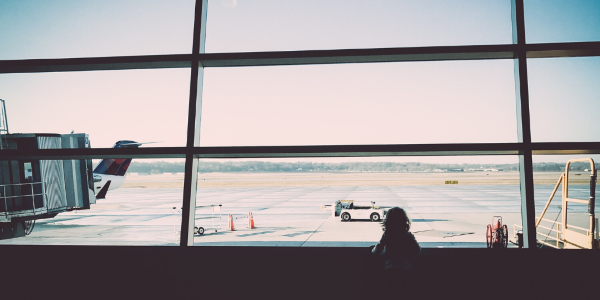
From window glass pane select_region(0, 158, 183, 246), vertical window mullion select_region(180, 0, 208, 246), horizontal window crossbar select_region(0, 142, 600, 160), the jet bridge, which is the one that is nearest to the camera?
horizontal window crossbar select_region(0, 142, 600, 160)

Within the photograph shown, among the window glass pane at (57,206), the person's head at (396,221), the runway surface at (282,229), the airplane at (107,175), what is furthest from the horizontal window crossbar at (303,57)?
the airplane at (107,175)

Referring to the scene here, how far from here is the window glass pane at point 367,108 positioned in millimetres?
2461

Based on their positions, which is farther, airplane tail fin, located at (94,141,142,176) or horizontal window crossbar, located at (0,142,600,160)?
airplane tail fin, located at (94,141,142,176)

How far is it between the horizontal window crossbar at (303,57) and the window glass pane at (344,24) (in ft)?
0.27

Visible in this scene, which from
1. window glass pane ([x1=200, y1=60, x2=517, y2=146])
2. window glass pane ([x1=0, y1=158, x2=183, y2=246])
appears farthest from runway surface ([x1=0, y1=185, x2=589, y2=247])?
window glass pane ([x1=200, y1=60, x2=517, y2=146])

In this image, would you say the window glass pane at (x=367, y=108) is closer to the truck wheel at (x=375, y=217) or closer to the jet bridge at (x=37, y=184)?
the jet bridge at (x=37, y=184)

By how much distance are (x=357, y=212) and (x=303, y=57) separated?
12563 millimetres

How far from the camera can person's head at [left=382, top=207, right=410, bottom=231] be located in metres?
1.97

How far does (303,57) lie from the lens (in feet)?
7.63

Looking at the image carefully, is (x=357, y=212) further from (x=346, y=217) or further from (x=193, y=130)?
(x=193, y=130)

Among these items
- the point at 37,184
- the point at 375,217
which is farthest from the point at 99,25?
the point at 375,217

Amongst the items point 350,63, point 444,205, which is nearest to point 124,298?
point 350,63

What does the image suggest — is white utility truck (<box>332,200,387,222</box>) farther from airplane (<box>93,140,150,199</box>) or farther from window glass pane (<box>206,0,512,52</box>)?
airplane (<box>93,140,150,199</box>)

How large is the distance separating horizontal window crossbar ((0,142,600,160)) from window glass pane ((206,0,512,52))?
768 mm
